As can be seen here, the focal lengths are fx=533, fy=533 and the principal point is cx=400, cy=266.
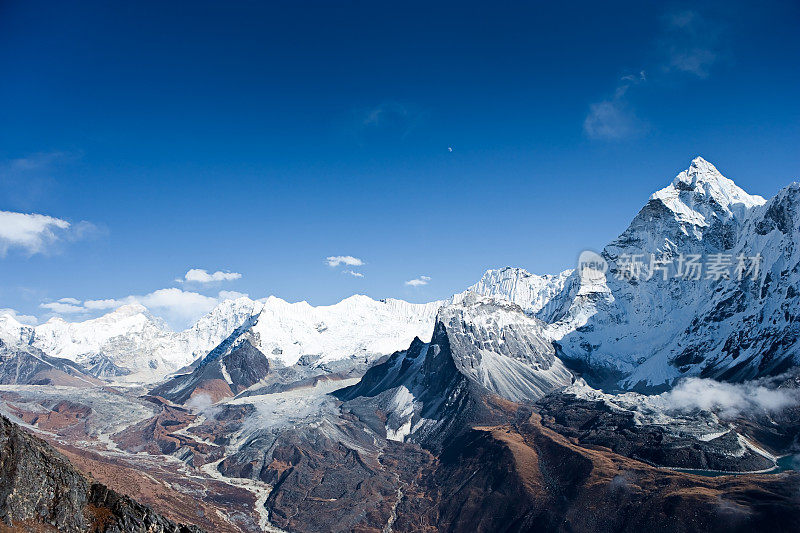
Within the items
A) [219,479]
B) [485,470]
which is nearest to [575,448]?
[485,470]

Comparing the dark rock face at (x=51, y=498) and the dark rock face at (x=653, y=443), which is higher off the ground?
the dark rock face at (x=653, y=443)

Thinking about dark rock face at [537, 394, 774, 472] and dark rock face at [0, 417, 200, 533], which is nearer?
dark rock face at [0, 417, 200, 533]

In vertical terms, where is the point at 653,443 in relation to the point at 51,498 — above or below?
above

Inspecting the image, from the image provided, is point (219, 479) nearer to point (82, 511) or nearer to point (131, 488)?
point (131, 488)

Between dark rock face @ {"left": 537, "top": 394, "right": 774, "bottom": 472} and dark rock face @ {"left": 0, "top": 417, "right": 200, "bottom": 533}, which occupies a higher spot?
dark rock face @ {"left": 537, "top": 394, "right": 774, "bottom": 472}

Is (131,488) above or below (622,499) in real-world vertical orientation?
below

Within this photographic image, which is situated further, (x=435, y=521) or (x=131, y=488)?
(x=435, y=521)

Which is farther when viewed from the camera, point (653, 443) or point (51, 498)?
point (653, 443)

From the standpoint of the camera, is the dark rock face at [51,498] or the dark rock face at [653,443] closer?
the dark rock face at [51,498]
